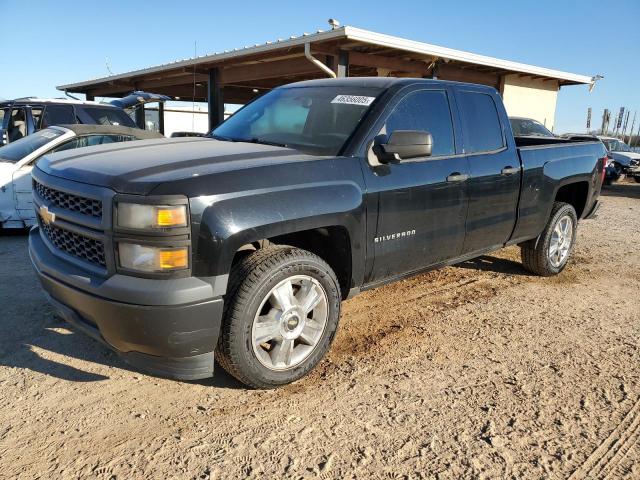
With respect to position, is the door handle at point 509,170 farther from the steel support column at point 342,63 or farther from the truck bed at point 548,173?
the steel support column at point 342,63

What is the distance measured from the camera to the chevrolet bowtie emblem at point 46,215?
3.04m

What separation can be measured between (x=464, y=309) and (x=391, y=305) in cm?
64

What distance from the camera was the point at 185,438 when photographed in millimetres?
2648

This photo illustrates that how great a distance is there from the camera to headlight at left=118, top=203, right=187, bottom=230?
2549 millimetres

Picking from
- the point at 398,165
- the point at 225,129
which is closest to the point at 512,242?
the point at 398,165

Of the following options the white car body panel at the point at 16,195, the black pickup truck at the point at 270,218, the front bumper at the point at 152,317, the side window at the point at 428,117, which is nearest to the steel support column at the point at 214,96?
the white car body panel at the point at 16,195

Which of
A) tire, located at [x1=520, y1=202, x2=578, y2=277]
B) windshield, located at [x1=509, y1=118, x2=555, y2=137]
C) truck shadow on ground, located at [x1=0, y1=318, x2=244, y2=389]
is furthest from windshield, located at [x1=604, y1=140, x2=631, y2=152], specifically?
truck shadow on ground, located at [x1=0, y1=318, x2=244, y2=389]

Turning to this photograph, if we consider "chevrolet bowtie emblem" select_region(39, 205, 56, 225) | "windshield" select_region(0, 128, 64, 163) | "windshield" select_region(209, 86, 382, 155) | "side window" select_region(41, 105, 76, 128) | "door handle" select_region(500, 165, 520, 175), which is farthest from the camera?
"side window" select_region(41, 105, 76, 128)

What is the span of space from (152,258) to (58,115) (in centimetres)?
758

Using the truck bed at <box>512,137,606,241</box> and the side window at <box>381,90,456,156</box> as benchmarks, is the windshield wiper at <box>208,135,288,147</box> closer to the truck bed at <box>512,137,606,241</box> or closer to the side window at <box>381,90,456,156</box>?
the side window at <box>381,90,456,156</box>

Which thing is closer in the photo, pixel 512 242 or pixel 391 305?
Answer: pixel 391 305

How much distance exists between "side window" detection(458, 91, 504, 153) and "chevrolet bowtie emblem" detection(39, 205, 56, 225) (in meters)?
3.06

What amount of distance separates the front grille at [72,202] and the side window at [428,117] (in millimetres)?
1955

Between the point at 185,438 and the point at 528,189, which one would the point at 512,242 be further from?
the point at 185,438
